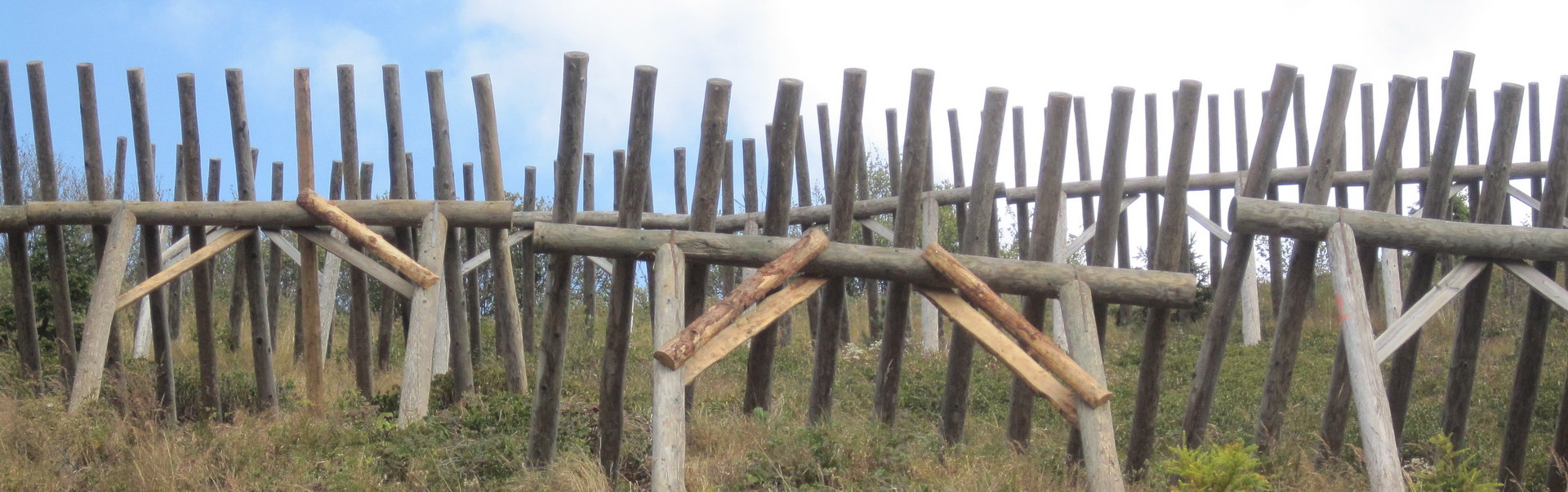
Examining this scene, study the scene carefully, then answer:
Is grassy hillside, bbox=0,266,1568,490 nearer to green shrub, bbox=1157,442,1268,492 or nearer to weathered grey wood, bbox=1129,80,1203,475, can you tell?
weathered grey wood, bbox=1129,80,1203,475

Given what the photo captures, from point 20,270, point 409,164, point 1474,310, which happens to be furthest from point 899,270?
point 409,164

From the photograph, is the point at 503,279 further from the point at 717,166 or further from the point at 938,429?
the point at 938,429

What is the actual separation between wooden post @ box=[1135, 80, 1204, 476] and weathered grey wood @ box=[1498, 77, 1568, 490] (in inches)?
85.9

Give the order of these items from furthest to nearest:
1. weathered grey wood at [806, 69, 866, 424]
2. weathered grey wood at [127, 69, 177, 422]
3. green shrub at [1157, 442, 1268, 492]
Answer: weathered grey wood at [127, 69, 177, 422], weathered grey wood at [806, 69, 866, 424], green shrub at [1157, 442, 1268, 492]

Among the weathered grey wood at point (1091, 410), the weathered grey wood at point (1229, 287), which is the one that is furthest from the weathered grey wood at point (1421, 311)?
the weathered grey wood at point (1091, 410)

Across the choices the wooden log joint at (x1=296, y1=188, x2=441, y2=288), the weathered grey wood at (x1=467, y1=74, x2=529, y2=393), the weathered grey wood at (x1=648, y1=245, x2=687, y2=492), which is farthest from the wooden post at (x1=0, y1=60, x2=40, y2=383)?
the weathered grey wood at (x1=648, y1=245, x2=687, y2=492)

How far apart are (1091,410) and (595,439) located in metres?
3.06

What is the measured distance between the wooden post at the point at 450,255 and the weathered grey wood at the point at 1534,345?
7035 mm

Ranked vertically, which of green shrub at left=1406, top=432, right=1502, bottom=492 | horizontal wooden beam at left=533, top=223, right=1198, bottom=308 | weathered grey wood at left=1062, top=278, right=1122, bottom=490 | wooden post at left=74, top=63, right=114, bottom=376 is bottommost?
green shrub at left=1406, top=432, right=1502, bottom=492

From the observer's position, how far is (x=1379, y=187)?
26.1 feet

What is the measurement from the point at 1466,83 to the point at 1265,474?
2725 millimetres

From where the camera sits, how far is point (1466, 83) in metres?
7.95

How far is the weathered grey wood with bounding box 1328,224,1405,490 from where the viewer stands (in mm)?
6672

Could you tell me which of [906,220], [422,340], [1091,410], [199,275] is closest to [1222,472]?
[1091,410]
